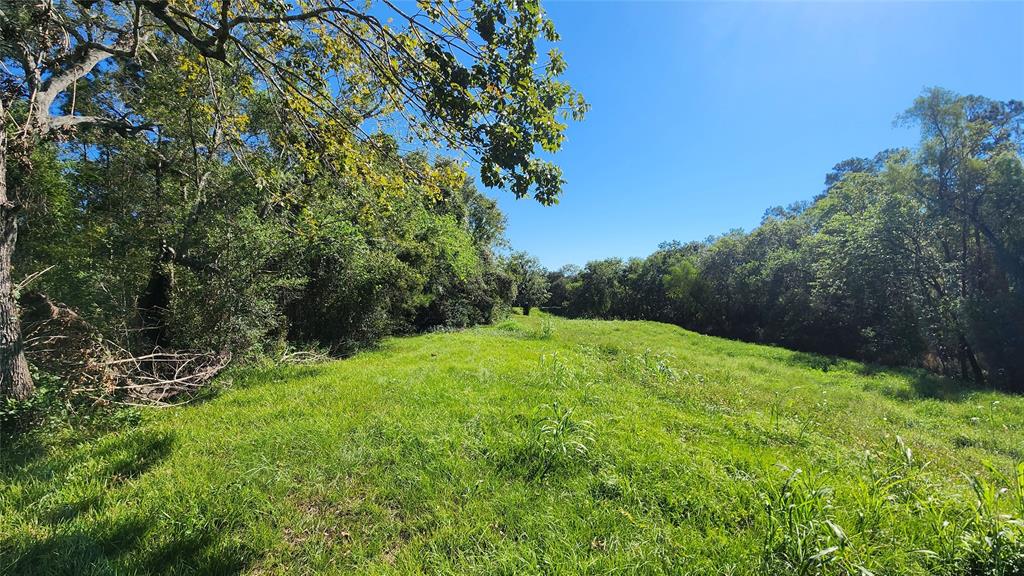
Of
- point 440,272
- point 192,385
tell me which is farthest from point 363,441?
point 440,272

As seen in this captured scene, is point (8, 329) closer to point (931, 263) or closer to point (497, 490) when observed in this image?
point (497, 490)

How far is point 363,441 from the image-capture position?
3.77 metres

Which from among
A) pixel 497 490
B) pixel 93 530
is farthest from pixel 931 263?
pixel 93 530

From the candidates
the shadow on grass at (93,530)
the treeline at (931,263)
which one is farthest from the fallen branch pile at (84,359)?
the treeline at (931,263)

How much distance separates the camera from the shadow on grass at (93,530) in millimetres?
2146

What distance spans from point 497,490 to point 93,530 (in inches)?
113

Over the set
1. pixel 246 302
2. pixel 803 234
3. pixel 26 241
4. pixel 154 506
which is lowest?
pixel 154 506

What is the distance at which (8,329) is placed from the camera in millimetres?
3723

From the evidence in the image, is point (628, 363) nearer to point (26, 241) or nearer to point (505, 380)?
point (505, 380)

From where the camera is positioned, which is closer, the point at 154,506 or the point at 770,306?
the point at 154,506

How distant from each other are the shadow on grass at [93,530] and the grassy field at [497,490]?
1 centimetres

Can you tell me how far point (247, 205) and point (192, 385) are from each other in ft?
12.6

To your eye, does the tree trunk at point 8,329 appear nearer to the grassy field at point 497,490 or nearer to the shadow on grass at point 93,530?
the grassy field at point 497,490

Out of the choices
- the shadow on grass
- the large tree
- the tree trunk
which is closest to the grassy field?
the shadow on grass
